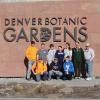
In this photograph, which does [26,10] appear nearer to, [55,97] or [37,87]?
[37,87]

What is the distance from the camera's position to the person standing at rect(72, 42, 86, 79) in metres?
21.8

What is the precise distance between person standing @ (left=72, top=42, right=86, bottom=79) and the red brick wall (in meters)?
0.51

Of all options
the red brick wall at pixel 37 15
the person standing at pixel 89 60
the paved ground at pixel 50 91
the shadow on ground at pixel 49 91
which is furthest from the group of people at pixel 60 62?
the shadow on ground at pixel 49 91

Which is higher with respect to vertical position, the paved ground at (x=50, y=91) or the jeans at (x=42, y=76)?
the jeans at (x=42, y=76)

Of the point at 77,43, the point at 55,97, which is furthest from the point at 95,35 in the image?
the point at 55,97

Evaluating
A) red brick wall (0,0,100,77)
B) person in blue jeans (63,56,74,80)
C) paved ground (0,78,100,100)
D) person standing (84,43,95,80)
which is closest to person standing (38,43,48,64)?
red brick wall (0,0,100,77)

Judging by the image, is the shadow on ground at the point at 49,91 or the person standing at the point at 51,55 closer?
the shadow on ground at the point at 49,91

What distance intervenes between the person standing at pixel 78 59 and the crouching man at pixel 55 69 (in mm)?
749

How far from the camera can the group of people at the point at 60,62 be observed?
21484 millimetres

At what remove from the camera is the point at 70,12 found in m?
22.6

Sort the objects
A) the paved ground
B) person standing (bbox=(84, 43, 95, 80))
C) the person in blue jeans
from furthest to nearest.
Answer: person standing (bbox=(84, 43, 95, 80))
the person in blue jeans
the paved ground

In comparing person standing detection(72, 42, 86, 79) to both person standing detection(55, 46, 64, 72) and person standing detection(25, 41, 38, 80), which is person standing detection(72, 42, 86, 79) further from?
person standing detection(25, 41, 38, 80)

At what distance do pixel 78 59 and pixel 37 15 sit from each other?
2735 mm

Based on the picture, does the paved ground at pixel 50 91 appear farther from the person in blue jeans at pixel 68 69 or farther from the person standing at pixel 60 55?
the person standing at pixel 60 55
